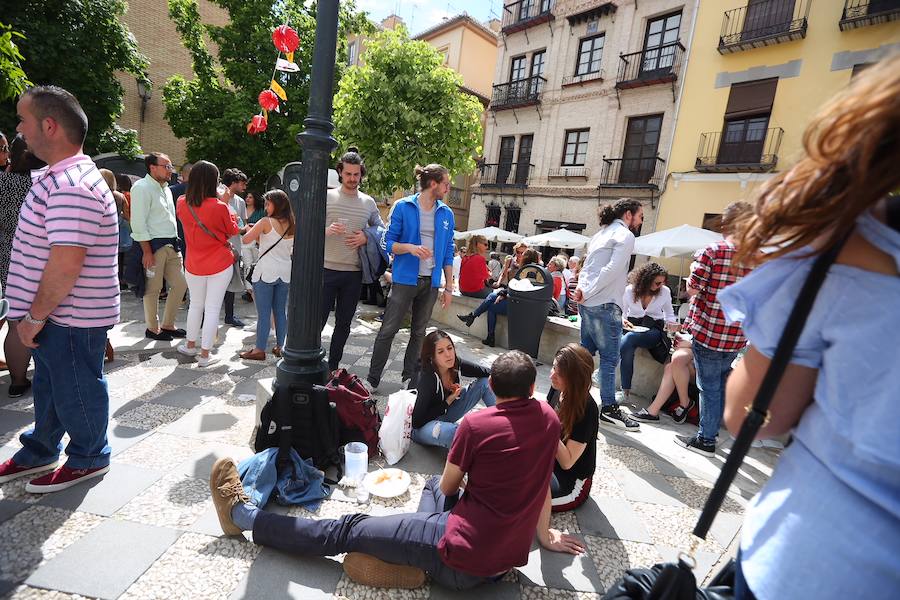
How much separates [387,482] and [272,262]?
2.89 meters

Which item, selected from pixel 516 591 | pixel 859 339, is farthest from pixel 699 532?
pixel 516 591

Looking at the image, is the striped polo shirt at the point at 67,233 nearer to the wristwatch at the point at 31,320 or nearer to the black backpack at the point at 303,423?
the wristwatch at the point at 31,320

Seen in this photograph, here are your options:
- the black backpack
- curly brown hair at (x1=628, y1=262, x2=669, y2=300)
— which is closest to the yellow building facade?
curly brown hair at (x1=628, y1=262, x2=669, y2=300)

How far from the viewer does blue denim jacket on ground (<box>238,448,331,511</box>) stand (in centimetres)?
242

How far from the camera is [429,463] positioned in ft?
10.1

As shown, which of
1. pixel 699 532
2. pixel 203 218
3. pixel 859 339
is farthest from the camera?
pixel 203 218

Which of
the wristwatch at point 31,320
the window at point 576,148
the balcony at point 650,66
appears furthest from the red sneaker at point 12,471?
the window at point 576,148

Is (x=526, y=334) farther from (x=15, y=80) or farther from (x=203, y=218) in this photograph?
(x=15, y=80)

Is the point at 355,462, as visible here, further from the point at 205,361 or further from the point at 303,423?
the point at 205,361

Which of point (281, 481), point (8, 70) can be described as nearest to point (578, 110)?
point (8, 70)

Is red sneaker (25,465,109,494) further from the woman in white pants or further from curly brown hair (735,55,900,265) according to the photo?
curly brown hair (735,55,900,265)

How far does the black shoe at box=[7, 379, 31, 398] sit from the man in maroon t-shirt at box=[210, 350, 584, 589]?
8.46ft

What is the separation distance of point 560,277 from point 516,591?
21.7 feet

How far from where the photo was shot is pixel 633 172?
51.3 feet
